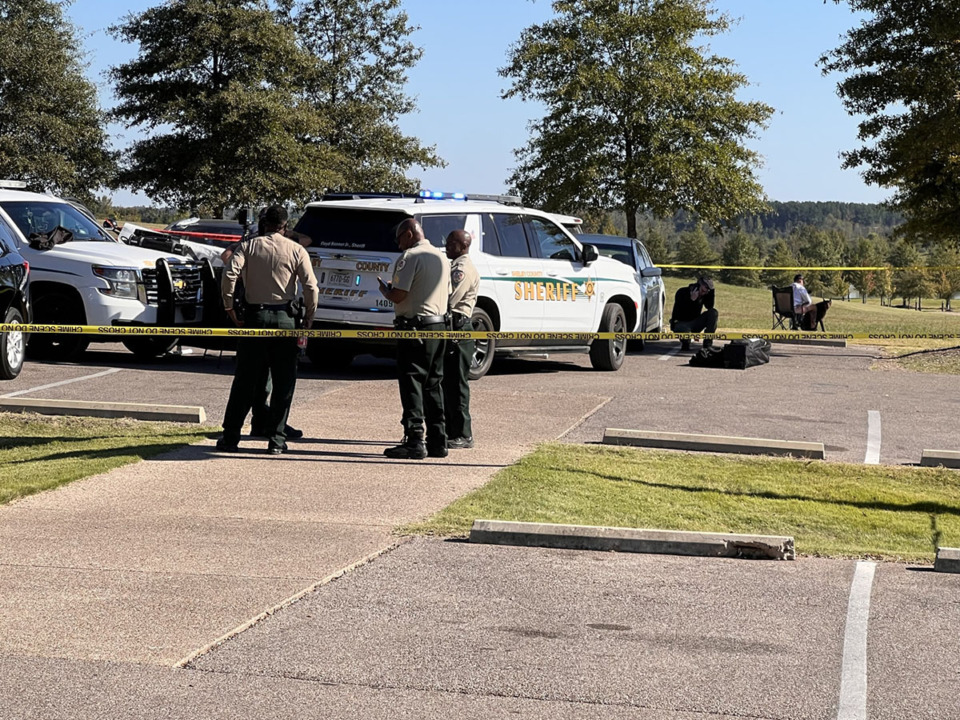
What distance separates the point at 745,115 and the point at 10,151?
2365cm

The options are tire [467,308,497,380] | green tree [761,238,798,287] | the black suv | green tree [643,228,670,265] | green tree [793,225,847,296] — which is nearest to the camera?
the black suv

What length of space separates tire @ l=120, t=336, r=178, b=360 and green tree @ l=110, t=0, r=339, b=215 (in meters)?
28.9

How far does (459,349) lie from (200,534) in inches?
139

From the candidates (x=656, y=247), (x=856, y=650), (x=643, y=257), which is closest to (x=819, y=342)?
(x=643, y=257)

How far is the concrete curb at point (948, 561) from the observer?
7.15 meters

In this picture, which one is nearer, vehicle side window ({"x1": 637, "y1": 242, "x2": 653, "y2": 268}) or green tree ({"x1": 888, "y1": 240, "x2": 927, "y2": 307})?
vehicle side window ({"x1": 637, "y1": 242, "x2": 653, "y2": 268})

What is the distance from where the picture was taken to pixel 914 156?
952 inches

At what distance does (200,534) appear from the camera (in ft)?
25.4

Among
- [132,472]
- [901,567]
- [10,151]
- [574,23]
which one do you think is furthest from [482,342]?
[10,151]

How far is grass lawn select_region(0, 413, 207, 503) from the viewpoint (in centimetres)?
929

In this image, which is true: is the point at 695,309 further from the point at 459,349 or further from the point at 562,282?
the point at 459,349

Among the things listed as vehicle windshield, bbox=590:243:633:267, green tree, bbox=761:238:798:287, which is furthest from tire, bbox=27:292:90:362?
green tree, bbox=761:238:798:287

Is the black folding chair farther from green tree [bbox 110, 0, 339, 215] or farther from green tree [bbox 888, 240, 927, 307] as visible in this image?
green tree [bbox 888, 240, 927, 307]

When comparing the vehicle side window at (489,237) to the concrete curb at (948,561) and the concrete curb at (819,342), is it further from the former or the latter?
the concrete curb at (819,342)
